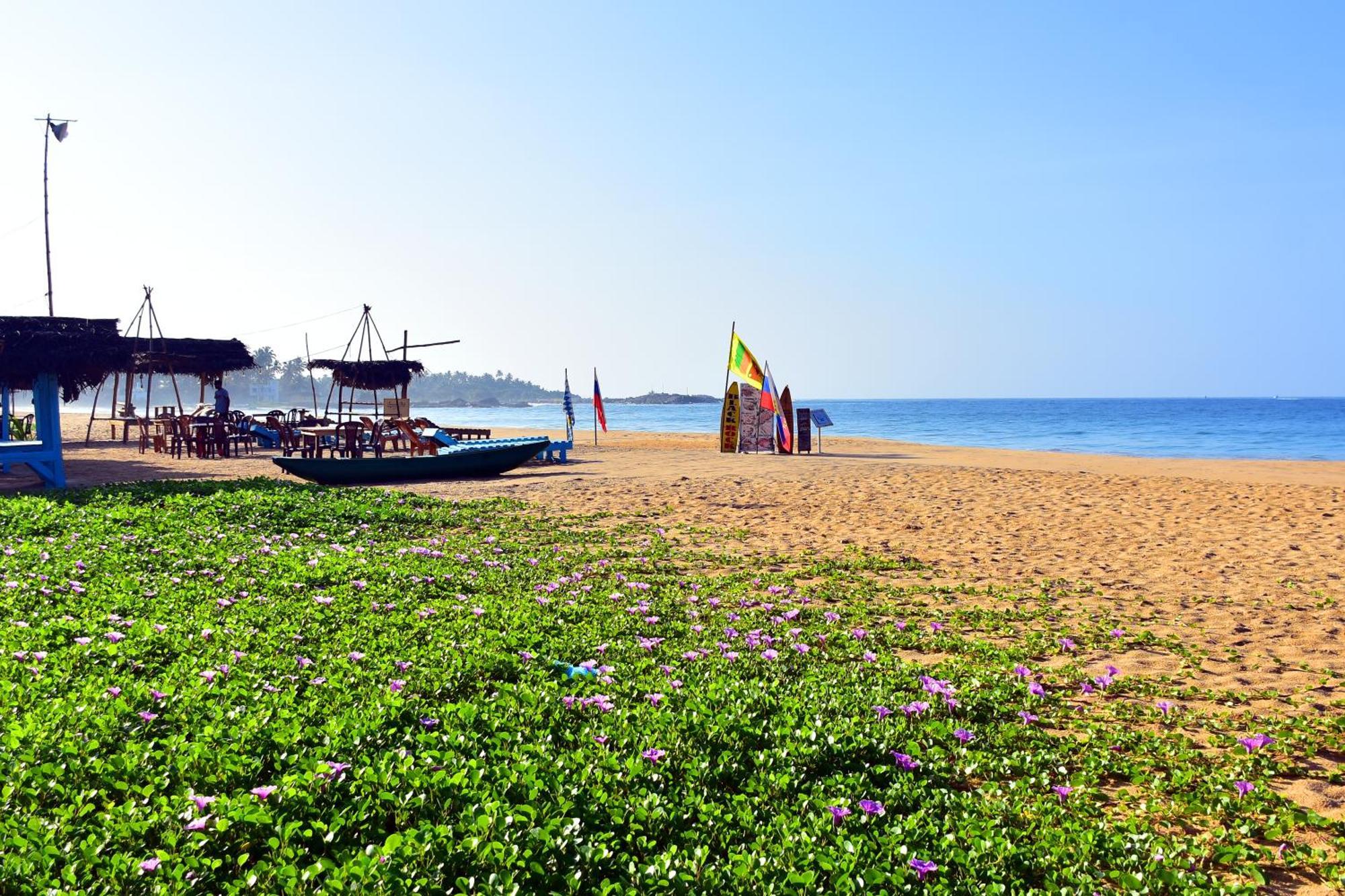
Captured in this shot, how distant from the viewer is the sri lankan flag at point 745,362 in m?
26.9

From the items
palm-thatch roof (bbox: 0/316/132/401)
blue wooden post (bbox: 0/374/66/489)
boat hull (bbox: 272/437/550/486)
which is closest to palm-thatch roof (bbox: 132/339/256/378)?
palm-thatch roof (bbox: 0/316/132/401)

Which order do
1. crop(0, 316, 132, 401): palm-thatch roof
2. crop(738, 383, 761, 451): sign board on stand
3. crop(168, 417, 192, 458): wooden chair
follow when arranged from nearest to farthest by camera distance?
crop(0, 316, 132, 401): palm-thatch roof → crop(168, 417, 192, 458): wooden chair → crop(738, 383, 761, 451): sign board on stand

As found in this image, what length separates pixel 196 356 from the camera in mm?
35062

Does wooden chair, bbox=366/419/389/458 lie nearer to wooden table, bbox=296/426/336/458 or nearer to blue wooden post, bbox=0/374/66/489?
wooden table, bbox=296/426/336/458

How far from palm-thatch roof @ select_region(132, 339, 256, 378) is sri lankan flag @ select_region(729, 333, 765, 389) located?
20.5m

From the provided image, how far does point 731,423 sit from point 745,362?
1.88 meters

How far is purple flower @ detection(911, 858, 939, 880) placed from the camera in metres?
3.01

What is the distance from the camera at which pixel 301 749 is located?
12.0 ft

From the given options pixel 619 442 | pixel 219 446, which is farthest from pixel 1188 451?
pixel 219 446

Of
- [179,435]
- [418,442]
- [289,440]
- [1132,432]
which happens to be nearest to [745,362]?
[418,442]

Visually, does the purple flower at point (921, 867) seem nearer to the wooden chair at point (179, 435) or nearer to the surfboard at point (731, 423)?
the surfboard at point (731, 423)

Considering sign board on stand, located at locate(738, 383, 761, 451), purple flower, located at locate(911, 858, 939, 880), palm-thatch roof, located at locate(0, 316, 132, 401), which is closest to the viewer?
purple flower, located at locate(911, 858, 939, 880)

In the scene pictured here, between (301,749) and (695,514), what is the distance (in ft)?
28.8

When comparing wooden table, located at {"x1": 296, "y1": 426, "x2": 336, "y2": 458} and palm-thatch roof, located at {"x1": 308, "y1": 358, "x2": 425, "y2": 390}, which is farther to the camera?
palm-thatch roof, located at {"x1": 308, "y1": 358, "x2": 425, "y2": 390}
